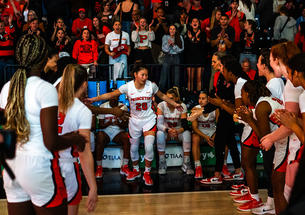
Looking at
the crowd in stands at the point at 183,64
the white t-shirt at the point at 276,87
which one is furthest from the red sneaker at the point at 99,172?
the white t-shirt at the point at 276,87

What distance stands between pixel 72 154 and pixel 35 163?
2.09 feet

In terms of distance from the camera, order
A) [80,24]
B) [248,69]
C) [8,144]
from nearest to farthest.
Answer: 1. [8,144]
2. [248,69]
3. [80,24]

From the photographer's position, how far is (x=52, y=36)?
8922 millimetres

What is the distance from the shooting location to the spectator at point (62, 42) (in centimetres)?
874

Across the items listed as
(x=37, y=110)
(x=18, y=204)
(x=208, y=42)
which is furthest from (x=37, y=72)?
(x=208, y=42)

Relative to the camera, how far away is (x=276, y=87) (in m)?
4.69

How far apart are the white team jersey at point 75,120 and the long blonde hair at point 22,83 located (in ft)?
1.82

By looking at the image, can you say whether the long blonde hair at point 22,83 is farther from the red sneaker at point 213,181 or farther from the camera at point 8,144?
the red sneaker at point 213,181

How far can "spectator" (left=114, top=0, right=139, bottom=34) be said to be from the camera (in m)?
9.47

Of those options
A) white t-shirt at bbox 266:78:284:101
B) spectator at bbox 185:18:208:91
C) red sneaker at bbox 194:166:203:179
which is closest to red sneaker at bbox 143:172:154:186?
red sneaker at bbox 194:166:203:179

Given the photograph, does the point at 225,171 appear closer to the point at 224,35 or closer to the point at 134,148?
the point at 134,148

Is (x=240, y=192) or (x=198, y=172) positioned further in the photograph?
(x=198, y=172)

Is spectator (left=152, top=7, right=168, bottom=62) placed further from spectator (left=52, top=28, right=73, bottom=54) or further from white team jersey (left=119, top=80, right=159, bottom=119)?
white team jersey (left=119, top=80, right=159, bottom=119)

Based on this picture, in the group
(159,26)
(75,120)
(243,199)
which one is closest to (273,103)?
(243,199)
